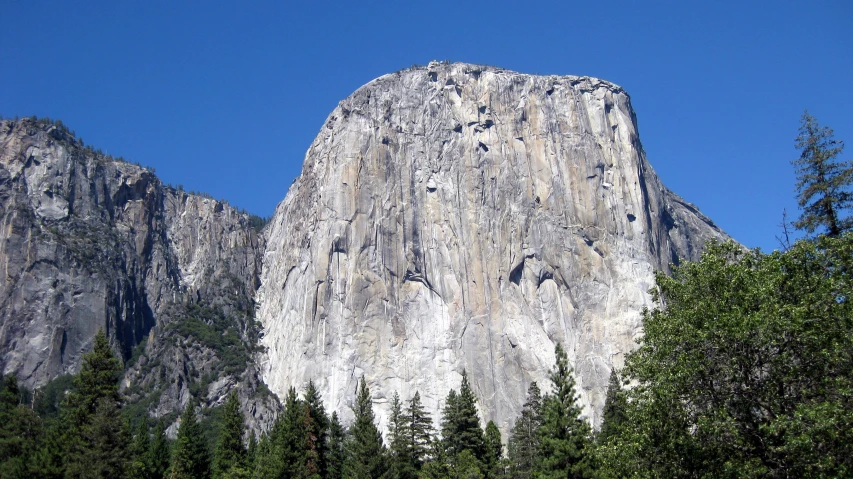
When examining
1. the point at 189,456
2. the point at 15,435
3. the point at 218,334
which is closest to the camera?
the point at 15,435

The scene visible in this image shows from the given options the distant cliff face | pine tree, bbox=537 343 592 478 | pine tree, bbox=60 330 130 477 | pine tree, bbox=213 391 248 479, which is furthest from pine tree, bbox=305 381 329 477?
the distant cliff face

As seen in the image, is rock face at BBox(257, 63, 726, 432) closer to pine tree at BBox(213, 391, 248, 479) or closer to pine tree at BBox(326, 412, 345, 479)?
pine tree at BBox(326, 412, 345, 479)

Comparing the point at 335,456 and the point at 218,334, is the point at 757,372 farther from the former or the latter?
the point at 218,334

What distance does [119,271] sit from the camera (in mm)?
158250

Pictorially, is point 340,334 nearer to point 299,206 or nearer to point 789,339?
point 299,206

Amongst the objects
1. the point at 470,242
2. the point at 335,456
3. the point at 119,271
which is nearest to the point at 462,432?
the point at 335,456

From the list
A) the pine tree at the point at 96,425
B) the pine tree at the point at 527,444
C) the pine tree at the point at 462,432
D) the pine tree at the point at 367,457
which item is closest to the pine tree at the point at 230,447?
the pine tree at the point at 367,457

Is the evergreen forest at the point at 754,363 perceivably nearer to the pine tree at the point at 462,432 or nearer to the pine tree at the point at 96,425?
the pine tree at the point at 462,432

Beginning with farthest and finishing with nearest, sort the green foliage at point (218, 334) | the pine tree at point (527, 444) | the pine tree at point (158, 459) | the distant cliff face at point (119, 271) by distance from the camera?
1. the green foliage at point (218, 334)
2. the distant cliff face at point (119, 271)
3. the pine tree at point (158, 459)
4. the pine tree at point (527, 444)

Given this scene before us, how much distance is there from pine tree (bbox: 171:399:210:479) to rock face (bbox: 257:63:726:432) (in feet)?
182

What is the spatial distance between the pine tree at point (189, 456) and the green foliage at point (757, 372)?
41.5m

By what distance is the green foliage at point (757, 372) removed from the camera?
2178 centimetres

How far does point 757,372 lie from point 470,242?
10210cm

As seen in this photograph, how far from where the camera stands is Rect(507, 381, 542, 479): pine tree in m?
50.6
